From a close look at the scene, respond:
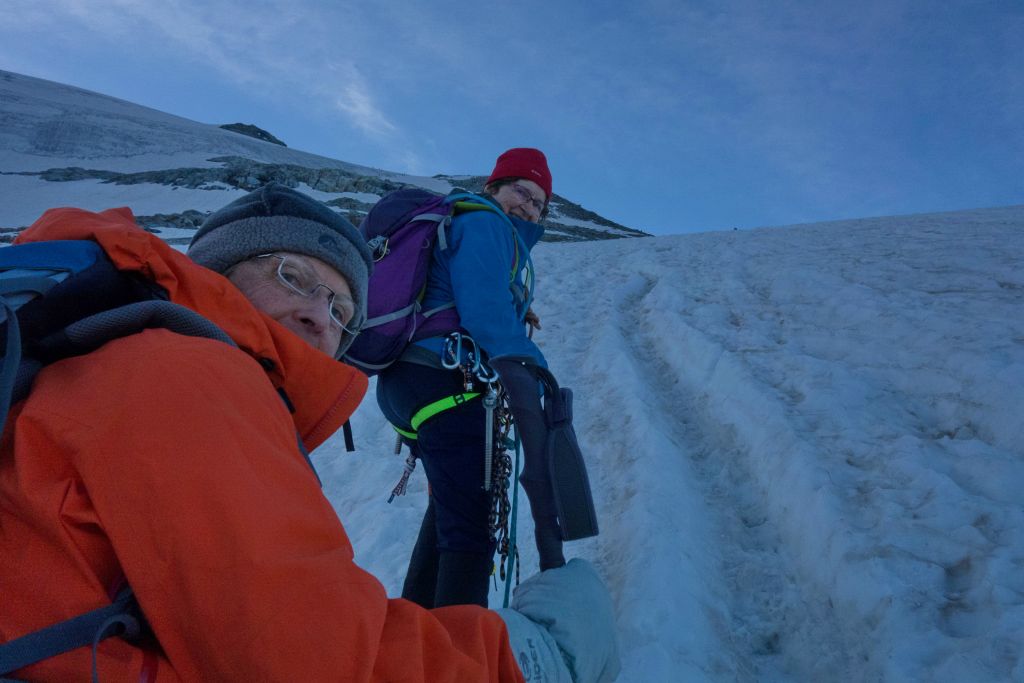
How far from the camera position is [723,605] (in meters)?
2.61

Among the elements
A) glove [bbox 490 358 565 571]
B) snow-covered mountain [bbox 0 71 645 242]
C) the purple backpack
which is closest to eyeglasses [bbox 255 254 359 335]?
the purple backpack

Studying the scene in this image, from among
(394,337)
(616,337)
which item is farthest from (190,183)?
(394,337)

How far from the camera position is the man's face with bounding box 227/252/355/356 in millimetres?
1486

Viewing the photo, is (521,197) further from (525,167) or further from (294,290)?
(294,290)

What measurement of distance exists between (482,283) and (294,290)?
0.83 meters

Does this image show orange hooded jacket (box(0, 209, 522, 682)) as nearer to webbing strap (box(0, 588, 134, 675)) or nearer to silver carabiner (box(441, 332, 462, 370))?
webbing strap (box(0, 588, 134, 675))

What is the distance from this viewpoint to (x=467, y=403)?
2.31 m

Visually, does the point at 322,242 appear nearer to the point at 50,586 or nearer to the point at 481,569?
the point at 50,586

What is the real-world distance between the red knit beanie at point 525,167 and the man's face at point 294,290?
177 centimetres

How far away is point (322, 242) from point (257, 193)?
301 mm

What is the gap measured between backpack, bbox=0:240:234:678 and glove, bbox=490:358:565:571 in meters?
1.22

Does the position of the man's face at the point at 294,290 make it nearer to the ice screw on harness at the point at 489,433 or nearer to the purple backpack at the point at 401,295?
the purple backpack at the point at 401,295

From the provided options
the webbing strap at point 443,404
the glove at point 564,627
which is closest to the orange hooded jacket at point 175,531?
the glove at point 564,627

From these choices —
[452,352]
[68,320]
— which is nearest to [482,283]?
[452,352]
